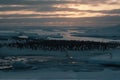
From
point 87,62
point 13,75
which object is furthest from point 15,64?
point 87,62

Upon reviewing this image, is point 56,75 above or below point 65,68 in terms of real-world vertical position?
above

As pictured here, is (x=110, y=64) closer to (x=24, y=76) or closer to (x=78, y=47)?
(x=24, y=76)

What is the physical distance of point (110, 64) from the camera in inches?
755

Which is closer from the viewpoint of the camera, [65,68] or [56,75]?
[56,75]

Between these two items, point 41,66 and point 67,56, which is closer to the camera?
point 41,66

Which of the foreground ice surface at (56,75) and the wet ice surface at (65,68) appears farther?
the wet ice surface at (65,68)

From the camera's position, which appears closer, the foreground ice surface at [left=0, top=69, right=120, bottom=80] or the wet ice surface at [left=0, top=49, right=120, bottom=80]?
the foreground ice surface at [left=0, top=69, right=120, bottom=80]

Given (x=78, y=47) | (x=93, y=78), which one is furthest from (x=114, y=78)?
(x=78, y=47)

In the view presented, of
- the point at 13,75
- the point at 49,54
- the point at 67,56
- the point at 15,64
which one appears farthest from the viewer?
the point at 49,54

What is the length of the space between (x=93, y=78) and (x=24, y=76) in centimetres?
247

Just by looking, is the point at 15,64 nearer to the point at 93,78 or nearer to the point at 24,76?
the point at 24,76

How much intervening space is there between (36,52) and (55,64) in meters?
6.32

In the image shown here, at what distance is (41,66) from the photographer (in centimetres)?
1809

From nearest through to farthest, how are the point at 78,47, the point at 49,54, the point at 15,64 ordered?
1. the point at 15,64
2. the point at 49,54
3. the point at 78,47
